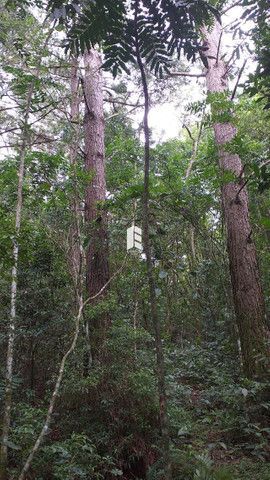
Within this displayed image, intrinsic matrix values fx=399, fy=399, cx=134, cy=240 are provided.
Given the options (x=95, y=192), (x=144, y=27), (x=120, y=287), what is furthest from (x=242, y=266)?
(x=144, y=27)

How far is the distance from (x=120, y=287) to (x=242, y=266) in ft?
6.70

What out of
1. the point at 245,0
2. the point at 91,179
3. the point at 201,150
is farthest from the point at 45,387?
the point at 201,150

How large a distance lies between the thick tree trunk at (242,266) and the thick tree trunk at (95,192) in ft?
6.31

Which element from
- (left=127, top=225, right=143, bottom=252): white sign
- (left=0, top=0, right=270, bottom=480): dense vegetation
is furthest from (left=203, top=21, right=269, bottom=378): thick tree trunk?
(left=127, top=225, right=143, bottom=252): white sign

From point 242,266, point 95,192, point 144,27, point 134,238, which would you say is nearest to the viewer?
point 144,27

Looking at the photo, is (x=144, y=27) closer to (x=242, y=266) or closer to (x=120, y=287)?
(x=242, y=266)

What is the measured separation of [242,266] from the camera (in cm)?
589

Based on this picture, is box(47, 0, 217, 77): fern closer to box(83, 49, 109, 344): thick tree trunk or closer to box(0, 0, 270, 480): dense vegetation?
box(0, 0, 270, 480): dense vegetation

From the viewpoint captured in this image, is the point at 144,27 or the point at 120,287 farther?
the point at 120,287

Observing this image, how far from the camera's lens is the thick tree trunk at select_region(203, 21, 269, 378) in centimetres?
541

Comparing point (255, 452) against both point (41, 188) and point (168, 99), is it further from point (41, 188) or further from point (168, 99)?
point (168, 99)

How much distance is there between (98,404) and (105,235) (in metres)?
2.54

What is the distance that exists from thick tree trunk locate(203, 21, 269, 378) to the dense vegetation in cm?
2

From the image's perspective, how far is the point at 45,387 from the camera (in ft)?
19.2
